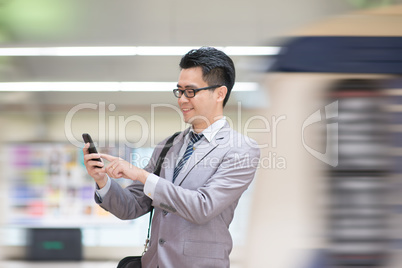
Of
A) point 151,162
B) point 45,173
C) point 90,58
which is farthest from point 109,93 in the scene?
point 151,162

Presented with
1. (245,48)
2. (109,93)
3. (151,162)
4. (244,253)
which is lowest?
(244,253)

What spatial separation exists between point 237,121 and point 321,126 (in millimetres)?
3205

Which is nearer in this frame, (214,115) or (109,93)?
(214,115)

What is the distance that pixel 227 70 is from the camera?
5.55 feet

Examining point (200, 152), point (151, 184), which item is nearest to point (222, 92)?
point (200, 152)

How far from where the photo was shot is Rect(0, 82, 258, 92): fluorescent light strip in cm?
523

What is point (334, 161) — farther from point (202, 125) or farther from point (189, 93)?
point (189, 93)

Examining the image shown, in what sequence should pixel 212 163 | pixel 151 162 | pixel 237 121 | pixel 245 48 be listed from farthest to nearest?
1. pixel 237 121
2. pixel 245 48
3. pixel 151 162
4. pixel 212 163

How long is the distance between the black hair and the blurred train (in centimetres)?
39

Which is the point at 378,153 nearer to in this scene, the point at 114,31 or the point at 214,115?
the point at 214,115

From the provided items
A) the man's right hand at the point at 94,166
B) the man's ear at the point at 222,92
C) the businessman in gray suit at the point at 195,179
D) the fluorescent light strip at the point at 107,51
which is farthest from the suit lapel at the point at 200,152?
the fluorescent light strip at the point at 107,51

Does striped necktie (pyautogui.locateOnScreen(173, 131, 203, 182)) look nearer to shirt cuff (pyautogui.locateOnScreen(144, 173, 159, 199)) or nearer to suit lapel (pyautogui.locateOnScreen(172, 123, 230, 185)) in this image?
suit lapel (pyautogui.locateOnScreen(172, 123, 230, 185))

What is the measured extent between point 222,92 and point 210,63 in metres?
0.13

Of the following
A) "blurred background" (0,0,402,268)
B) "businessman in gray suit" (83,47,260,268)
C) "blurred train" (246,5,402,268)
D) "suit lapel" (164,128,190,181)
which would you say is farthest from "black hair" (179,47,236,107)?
"blurred background" (0,0,402,268)
